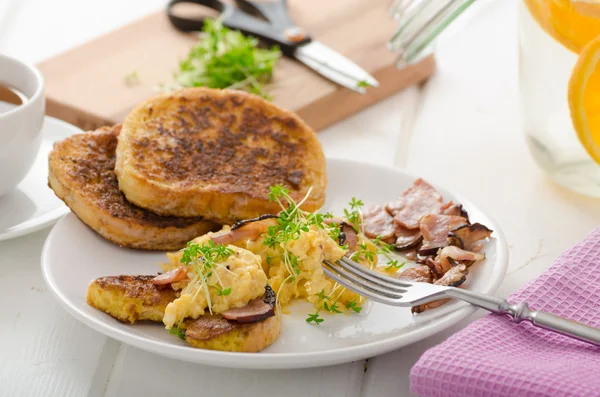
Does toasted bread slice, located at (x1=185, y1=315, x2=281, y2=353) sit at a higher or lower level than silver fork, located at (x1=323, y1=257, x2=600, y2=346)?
lower

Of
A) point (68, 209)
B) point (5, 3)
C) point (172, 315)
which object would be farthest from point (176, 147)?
point (5, 3)

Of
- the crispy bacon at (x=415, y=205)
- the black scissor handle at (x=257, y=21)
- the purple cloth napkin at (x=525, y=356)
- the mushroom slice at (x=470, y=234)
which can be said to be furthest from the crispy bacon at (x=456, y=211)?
the black scissor handle at (x=257, y=21)

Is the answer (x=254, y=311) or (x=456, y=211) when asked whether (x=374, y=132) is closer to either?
(x=456, y=211)

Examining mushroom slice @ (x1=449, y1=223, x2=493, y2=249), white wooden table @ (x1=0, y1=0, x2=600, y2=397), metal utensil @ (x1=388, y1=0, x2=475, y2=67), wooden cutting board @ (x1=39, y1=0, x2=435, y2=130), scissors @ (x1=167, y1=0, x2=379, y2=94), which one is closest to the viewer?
white wooden table @ (x1=0, y1=0, x2=600, y2=397)

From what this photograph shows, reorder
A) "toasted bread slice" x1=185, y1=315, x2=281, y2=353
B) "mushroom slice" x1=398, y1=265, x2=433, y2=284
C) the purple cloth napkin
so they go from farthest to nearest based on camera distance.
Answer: "mushroom slice" x1=398, y1=265, x2=433, y2=284
"toasted bread slice" x1=185, y1=315, x2=281, y2=353
the purple cloth napkin

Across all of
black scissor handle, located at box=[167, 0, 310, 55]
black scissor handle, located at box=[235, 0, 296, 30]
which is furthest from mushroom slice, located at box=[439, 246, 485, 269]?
black scissor handle, located at box=[235, 0, 296, 30]

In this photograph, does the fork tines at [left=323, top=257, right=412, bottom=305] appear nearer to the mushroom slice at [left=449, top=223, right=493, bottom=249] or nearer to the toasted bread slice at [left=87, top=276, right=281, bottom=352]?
the toasted bread slice at [left=87, top=276, right=281, bottom=352]

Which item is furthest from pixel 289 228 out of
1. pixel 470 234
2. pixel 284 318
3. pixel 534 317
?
pixel 534 317
